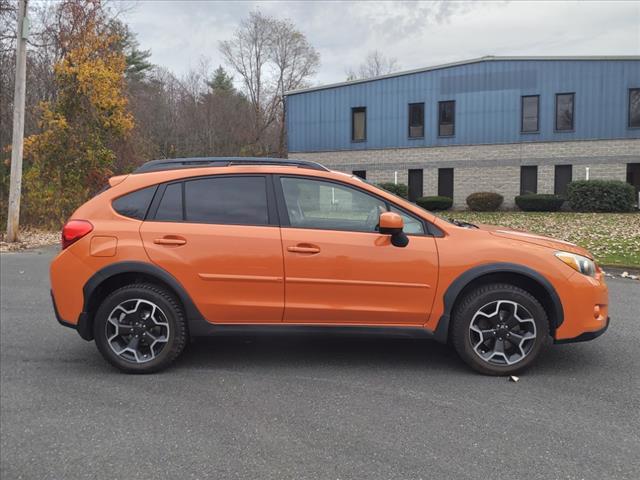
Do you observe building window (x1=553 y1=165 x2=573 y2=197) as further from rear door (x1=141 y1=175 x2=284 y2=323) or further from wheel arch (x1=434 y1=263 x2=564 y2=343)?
rear door (x1=141 y1=175 x2=284 y2=323)

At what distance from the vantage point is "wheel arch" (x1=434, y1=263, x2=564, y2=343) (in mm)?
4074

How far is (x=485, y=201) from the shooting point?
25.9 m

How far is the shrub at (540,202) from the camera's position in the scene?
80.2 ft

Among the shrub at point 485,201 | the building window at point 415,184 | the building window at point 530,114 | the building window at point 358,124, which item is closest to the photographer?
the shrub at point 485,201

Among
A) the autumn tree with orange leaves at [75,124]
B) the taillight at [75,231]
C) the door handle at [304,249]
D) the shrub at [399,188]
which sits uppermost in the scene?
the autumn tree with orange leaves at [75,124]

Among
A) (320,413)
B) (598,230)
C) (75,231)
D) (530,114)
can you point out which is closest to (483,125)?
(530,114)

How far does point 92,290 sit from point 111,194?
0.81m

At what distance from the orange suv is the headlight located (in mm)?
11

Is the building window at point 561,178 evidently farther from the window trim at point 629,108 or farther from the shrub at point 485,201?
the window trim at point 629,108

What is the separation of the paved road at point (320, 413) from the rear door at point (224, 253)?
60cm

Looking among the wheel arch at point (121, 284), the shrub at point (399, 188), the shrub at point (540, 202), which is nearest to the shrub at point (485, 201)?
Result: the shrub at point (540, 202)

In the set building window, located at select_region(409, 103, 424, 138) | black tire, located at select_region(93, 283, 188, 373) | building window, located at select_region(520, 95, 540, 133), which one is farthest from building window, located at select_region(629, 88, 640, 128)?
black tire, located at select_region(93, 283, 188, 373)

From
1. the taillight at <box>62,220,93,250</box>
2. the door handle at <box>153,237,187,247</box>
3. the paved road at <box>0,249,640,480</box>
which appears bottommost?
the paved road at <box>0,249,640,480</box>

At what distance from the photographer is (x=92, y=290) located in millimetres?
4203
